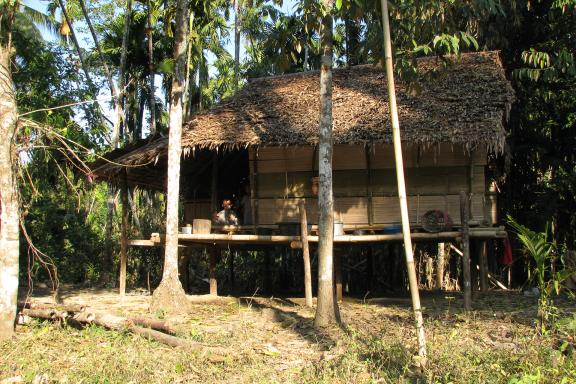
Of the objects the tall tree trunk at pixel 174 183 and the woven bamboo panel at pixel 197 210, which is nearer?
the tall tree trunk at pixel 174 183

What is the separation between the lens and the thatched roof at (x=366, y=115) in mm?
9430

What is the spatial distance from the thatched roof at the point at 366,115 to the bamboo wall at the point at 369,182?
536 mm

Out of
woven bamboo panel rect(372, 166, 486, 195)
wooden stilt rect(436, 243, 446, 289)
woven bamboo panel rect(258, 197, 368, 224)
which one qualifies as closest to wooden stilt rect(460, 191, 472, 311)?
woven bamboo panel rect(372, 166, 486, 195)

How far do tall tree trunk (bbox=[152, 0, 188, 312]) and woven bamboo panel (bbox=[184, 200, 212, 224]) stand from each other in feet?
11.2

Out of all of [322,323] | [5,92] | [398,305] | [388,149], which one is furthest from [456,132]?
[5,92]

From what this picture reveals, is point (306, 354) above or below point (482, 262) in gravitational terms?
below

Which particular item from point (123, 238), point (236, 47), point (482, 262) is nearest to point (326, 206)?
point (482, 262)

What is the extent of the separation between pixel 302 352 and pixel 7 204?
11.8ft

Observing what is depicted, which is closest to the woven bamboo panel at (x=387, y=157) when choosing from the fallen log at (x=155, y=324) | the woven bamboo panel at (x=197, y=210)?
the woven bamboo panel at (x=197, y=210)

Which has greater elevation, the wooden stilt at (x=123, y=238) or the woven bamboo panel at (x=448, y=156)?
the woven bamboo panel at (x=448, y=156)

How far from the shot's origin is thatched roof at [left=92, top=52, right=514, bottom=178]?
9.43 meters

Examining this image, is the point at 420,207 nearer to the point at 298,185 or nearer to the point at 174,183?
the point at 298,185

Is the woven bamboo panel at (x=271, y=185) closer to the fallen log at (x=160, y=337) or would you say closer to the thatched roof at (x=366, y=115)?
the thatched roof at (x=366, y=115)

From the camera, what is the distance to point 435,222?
31.4ft
